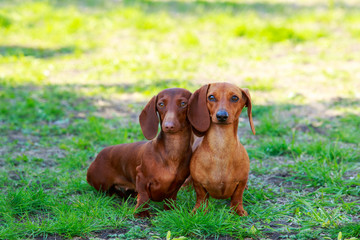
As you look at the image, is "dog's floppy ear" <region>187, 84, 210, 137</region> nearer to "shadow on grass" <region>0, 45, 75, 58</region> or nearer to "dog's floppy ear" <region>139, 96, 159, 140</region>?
"dog's floppy ear" <region>139, 96, 159, 140</region>

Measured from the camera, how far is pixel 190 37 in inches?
368

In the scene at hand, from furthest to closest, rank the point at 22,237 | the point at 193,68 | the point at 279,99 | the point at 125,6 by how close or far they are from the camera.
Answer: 1. the point at 125,6
2. the point at 193,68
3. the point at 279,99
4. the point at 22,237

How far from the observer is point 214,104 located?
3.40 m

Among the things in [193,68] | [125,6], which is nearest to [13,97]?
[193,68]

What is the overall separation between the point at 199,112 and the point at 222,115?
0.23 metres

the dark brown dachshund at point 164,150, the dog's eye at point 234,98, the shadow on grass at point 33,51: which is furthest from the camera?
the shadow on grass at point 33,51

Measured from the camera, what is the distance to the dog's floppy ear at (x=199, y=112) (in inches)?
135

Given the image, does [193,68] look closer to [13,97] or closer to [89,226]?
[13,97]

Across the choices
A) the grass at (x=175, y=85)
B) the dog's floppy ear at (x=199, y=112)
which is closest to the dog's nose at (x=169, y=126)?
the dog's floppy ear at (x=199, y=112)

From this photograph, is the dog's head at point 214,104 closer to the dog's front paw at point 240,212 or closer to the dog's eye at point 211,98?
the dog's eye at point 211,98

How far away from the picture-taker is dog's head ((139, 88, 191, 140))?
345cm

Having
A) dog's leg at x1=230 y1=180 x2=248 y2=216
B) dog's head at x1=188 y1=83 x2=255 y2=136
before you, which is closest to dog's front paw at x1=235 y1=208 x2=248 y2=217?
dog's leg at x1=230 y1=180 x2=248 y2=216

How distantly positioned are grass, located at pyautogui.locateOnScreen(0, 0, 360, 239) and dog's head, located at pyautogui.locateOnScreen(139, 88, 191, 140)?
624 millimetres

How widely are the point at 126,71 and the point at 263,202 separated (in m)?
Answer: 4.66
